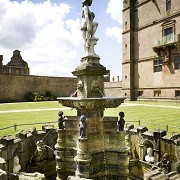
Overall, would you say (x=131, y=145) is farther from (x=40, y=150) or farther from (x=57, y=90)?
(x=57, y=90)

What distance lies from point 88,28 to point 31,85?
37.6m

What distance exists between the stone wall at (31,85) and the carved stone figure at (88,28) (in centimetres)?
3441

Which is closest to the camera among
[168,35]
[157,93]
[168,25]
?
[168,35]

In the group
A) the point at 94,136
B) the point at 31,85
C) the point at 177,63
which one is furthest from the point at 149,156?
the point at 31,85

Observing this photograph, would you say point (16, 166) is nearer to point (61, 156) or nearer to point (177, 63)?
point (61, 156)

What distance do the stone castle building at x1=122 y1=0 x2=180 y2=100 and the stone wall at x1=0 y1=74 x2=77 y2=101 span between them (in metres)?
16.8

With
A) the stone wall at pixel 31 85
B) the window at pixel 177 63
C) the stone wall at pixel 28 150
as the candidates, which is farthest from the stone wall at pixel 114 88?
the stone wall at pixel 28 150

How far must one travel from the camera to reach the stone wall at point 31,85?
1562 inches

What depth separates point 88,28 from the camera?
798 cm

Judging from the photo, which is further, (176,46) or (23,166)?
(176,46)

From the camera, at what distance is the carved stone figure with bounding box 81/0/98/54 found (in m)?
8.02

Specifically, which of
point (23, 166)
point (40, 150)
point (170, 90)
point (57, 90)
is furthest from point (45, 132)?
point (57, 90)

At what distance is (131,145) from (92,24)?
555cm

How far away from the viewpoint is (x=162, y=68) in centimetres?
3027
